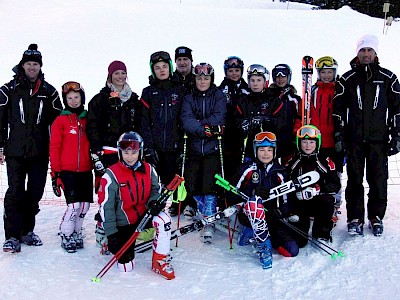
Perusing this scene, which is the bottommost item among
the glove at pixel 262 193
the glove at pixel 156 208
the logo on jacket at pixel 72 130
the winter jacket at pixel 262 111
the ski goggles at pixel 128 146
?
the glove at pixel 156 208

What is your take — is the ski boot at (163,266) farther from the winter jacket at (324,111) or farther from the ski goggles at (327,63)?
the ski goggles at (327,63)

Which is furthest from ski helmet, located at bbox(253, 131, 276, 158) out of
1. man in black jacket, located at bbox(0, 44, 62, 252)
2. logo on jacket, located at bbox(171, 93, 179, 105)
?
man in black jacket, located at bbox(0, 44, 62, 252)

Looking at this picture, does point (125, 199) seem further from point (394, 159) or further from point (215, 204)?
point (394, 159)

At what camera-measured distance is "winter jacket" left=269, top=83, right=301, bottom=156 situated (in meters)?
5.11

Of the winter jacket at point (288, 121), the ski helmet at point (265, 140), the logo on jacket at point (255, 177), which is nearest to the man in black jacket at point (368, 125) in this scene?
the winter jacket at point (288, 121)

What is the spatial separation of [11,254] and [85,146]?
1.27 m

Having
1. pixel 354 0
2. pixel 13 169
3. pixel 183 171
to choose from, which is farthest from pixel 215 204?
pixel 354 0

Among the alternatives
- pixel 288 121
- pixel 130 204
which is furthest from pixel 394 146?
pixel 130 204

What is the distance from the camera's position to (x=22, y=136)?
4566mm

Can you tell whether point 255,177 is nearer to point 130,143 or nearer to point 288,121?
point 288,121

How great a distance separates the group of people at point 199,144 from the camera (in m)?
4.49

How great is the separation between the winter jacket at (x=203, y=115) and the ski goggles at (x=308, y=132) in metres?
0.81

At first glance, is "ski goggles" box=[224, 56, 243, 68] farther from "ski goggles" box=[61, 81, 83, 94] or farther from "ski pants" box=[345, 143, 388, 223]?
"ski goggles" box=[61, 81, 83, 94]

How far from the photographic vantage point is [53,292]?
3.73 metres
